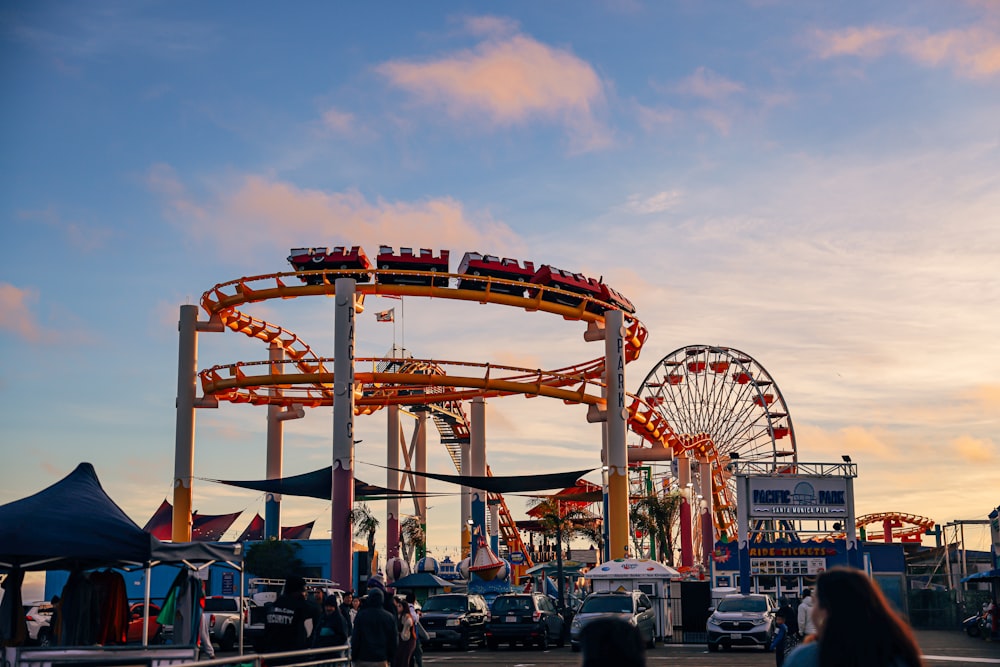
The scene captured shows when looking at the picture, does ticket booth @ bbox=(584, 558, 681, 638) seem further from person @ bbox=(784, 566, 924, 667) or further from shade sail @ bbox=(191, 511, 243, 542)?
shade sail @ bbox=(191, 511, 243, 542)

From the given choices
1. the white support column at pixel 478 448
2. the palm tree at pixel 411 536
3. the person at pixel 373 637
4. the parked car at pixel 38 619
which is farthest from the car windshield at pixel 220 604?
the palm tree at pixel 411 536

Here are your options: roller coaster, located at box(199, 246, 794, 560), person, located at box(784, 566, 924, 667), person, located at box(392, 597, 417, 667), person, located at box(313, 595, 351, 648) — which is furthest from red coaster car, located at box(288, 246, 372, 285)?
person, located at box(784, 566, 924, 667)

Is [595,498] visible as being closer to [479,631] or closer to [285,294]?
[285,294]

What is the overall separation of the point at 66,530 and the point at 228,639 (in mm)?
19336

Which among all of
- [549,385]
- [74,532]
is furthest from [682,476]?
[74,532]

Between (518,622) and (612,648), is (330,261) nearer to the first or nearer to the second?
(518,622)

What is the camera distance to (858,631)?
5125 millimetres

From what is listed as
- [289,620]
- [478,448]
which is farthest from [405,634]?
[478,448]

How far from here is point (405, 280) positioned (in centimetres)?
4716

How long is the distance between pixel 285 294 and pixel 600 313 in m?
13.5

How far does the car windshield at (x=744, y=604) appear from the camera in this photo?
113 ft

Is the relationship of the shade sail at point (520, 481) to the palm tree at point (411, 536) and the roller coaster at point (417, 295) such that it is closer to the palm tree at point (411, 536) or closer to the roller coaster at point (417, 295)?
the roller coaster at point (417, 295)

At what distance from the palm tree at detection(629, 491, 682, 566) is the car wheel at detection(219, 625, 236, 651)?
47683 mm

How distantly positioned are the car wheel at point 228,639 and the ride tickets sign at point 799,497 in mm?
21675
